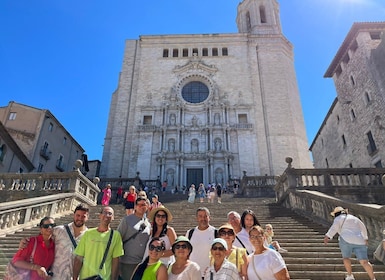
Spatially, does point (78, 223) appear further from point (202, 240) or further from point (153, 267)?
point (202, 240)

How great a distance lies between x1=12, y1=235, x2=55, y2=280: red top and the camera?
10.3 feet

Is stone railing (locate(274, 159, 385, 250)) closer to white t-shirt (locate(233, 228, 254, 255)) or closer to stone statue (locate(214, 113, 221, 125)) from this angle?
white t-shirt (locate(233, 228, 254, 255))

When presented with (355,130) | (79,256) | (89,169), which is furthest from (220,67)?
(79,256)

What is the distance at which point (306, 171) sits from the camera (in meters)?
12.2

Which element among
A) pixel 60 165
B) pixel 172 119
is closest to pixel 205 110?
pixel 172 119

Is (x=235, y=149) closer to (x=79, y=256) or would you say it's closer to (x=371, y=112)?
(x=371, y=112)

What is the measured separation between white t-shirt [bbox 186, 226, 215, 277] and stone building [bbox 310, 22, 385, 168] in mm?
17723

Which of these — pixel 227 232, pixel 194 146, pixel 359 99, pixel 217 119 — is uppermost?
pixel 217 119

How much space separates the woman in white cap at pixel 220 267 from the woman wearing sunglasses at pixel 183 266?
0.50ft

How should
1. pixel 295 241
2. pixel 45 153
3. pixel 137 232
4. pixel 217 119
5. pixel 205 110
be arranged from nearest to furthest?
pixel 137 232, pixel 295 241, pixel 45 153, pixel 217 119, pixel 205 110

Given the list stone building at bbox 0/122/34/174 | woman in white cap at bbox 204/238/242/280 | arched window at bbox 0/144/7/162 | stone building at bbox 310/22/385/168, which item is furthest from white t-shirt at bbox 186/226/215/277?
arched window at bbox 0/144/7/162

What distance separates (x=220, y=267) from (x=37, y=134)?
24.1m

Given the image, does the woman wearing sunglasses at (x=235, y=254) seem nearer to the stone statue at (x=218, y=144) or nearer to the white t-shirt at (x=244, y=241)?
the white t-shirt at (x=244, y=241)

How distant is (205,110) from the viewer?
2872 centimetres
